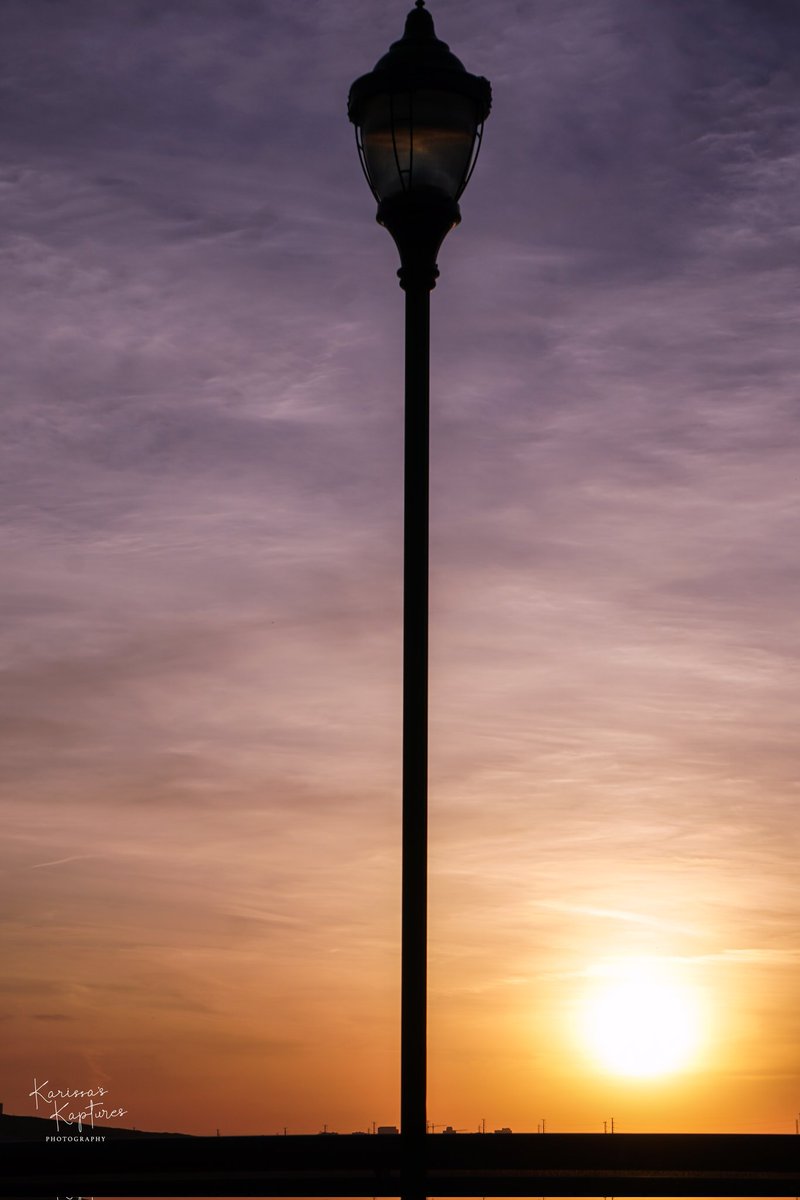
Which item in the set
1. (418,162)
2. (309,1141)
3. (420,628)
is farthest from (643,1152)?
(418,162)

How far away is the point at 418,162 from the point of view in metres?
7.23

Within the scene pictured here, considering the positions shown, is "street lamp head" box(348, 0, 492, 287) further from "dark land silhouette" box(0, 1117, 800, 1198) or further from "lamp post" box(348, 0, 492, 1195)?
"dark land silhouette" box(0, 1117, 800, 1198)

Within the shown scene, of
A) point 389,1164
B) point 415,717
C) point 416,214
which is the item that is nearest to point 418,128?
point 416,214

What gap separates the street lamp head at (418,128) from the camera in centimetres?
715

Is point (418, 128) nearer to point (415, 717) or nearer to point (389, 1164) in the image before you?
point (415, 717)

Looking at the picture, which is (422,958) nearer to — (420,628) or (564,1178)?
(420,628)

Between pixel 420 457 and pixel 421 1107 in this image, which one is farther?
pixel 420 457

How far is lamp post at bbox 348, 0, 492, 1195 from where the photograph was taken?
6.61 metres

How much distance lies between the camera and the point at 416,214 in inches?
292

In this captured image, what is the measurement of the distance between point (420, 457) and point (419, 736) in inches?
57.8

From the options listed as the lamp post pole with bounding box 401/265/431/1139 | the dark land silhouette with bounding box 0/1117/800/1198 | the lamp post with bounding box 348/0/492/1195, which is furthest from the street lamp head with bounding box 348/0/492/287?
the dark land silhouette with bounding box 0/1117/800/1198

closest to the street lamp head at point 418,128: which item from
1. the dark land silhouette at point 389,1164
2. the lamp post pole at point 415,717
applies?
the lamp post pole at point 415,717

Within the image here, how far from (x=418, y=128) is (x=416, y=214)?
45 centimetres

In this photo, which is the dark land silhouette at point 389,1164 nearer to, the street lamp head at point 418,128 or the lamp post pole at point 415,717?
the lamp post pole at point 415,717
